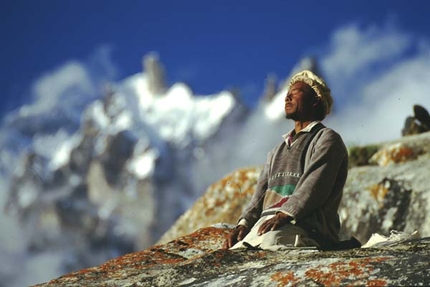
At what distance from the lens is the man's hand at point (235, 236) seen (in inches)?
291

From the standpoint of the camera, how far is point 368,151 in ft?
52.6

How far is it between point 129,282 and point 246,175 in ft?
33.4

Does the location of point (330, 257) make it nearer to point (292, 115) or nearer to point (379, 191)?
point (292, 115)

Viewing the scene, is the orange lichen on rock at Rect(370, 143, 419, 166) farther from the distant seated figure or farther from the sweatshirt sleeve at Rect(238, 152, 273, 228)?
the sweatshirt sleeve at Rect(238, 152, 273, 228)

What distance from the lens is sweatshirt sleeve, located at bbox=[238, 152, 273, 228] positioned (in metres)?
7.69

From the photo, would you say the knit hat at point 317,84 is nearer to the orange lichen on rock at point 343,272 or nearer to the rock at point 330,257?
the rock at point 330,257

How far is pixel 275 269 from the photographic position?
5.60m

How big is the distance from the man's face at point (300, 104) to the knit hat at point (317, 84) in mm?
58

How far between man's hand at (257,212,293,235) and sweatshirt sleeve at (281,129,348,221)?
5cm

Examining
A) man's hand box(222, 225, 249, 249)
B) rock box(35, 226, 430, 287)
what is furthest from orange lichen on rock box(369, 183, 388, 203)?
rock box(35, 226, 430, 287)

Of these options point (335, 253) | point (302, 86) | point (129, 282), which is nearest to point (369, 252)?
point (335, 253)

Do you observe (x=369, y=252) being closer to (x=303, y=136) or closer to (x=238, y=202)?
(x=303, y=136)

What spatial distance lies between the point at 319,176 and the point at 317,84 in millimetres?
989

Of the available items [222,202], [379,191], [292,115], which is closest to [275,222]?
[292,115]
